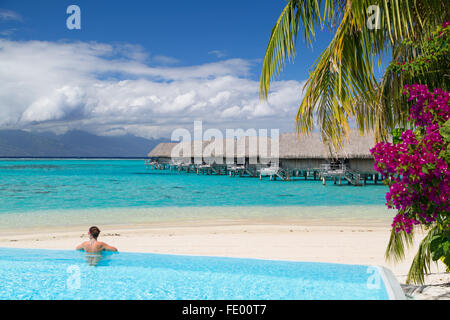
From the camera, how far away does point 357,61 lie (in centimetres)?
323

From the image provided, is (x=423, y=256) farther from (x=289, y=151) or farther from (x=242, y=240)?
(x=289, y=151)

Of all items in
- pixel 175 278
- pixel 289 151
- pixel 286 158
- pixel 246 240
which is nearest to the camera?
pixel 175 278

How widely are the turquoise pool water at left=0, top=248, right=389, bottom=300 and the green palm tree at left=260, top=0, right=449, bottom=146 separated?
2103 mm

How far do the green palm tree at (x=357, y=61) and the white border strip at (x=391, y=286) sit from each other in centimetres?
29

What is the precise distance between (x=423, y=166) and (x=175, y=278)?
4.01 metres

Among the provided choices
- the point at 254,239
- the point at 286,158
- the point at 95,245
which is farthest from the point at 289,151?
the point at 95,245

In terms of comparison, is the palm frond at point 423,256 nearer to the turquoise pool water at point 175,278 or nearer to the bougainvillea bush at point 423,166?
the turquoise pool water at point 175,278

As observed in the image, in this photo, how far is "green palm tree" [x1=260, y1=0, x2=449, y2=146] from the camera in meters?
3.13

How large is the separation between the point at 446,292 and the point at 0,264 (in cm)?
629

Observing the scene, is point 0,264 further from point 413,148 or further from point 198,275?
point 413,148

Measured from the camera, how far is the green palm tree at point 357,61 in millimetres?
3145

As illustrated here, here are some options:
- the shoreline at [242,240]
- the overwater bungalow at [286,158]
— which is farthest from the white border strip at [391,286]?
the overwater bungalow at [286,158]

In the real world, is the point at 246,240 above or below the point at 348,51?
below
